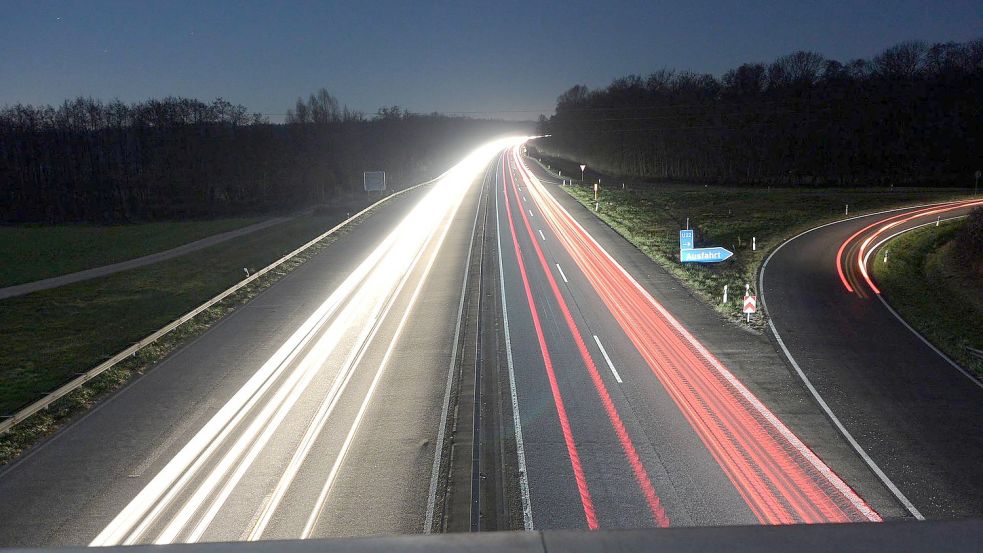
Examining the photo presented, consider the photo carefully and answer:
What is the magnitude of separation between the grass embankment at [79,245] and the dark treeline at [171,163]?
16333mm

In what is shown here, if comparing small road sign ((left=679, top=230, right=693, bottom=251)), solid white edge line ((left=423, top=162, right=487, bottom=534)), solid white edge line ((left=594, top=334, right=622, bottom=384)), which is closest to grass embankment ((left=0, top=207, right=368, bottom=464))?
solid white edge line ((left=423, top=162, right=487, bottom=534))

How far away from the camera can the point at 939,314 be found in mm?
22500

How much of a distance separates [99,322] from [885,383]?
22695 mm

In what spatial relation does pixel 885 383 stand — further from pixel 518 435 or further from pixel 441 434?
pixel 441 434

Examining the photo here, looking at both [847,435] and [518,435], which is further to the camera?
[847,435]

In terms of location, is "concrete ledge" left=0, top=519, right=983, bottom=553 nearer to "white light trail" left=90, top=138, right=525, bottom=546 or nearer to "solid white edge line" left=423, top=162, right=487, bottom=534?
"solid white edge line" left=423, top=162, right=487, bottom=534

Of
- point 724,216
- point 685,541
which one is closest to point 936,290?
point 724,216

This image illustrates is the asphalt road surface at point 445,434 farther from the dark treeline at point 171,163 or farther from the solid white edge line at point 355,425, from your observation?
the dark treeline at point 171,163

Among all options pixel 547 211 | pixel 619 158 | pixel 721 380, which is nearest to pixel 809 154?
pixel 619 158

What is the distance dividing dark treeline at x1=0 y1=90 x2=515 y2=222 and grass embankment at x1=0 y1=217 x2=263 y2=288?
1633 cm

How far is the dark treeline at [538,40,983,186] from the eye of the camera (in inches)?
3034

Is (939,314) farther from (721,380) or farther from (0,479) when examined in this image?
(0,479)

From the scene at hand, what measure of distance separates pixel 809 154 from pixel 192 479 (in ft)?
288

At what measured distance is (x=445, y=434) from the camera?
12.0 metres
